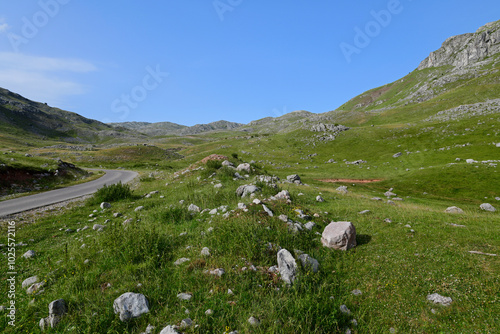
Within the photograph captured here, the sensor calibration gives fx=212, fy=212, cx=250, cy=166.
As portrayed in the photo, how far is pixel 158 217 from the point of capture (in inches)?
537

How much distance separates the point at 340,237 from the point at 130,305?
849 centimetres

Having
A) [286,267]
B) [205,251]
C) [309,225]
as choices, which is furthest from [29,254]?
[309,225]

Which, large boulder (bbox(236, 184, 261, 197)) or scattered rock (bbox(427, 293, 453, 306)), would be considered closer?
scattered rock (bbox(427, 293, 453, 306))

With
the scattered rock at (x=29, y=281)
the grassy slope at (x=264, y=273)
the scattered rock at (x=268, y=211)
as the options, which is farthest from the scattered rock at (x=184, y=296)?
the scattered rock at (x=268, y=211)

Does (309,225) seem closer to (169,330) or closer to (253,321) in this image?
(253,321)

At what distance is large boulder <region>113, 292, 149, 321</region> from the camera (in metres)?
6.00

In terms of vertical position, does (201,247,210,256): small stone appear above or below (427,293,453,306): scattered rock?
above

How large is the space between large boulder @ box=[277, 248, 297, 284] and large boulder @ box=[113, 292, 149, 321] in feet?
14.6

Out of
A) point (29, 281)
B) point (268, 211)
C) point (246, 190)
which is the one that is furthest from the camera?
point (246, 190)

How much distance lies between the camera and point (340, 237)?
977 centimetres

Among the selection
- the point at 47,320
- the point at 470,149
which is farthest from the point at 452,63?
the point at 47,320

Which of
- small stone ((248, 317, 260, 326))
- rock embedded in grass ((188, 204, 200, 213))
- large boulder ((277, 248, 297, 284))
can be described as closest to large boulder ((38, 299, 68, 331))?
small stone ((248, 317, 260, 326))

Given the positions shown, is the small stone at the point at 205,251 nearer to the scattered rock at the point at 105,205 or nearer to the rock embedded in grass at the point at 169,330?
the rock embedded in grass at the point at 169,330

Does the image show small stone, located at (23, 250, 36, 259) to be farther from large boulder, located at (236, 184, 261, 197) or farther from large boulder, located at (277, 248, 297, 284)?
large boulder, located at (236, 184, 261, 197)
